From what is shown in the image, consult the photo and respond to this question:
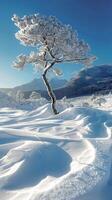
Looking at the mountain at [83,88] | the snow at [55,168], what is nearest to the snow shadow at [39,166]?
the snow at [55,168]

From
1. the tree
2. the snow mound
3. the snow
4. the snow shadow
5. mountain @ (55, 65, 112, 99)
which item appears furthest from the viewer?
mountain @ (55, 65, 112, 99)

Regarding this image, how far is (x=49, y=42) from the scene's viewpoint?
16328 millimetres

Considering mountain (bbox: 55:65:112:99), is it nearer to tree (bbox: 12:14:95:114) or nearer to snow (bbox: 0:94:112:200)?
tree (bbox: 12:14:95:114)

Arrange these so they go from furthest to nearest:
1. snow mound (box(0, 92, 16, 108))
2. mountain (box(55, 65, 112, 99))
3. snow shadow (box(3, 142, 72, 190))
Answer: mountain (box(55, 65, 112, 99)), snow mound (box(0, 92, 16, 108)), snow shadow (box(3, 142, 72, 190))

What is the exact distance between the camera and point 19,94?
112 ft

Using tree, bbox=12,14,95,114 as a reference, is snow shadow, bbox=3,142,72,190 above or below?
below

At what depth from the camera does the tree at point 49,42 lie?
16.3 metres

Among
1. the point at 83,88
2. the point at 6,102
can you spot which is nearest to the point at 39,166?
the point at 6,102

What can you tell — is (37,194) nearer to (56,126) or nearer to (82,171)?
(82,171)

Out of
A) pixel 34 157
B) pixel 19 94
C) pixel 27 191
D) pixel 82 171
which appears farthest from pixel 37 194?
pixel 19 94

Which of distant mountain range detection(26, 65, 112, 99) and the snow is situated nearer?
the snow

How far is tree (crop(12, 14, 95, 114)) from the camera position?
1634 cm

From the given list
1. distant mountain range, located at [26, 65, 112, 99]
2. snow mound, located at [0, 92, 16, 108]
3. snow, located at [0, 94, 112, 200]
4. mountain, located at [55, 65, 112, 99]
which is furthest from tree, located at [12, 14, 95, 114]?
mountain, located at [55, 65, 112, 99]

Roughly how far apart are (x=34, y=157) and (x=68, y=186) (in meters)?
1.11
